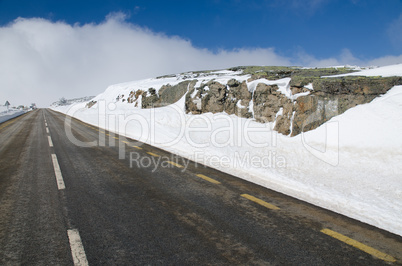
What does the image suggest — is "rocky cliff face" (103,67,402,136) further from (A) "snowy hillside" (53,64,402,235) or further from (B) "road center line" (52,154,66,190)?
(B) "road center line" (52,154,66,190)

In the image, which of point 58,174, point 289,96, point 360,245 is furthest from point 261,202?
point 289,96

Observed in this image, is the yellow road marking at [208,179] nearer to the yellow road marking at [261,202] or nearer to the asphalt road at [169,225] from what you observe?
the asphalt road at [169,225]

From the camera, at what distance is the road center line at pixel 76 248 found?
2.66 m

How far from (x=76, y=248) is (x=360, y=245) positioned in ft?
12.0

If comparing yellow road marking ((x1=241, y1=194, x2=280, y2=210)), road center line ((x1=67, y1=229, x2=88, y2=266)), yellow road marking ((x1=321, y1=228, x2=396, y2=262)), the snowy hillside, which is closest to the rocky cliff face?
the snowy hillside

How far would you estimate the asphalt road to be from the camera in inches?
109

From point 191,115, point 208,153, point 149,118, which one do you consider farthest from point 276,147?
point 149,118

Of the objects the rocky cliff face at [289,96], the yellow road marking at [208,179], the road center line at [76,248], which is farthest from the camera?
the rocky cliff face at [289,96]

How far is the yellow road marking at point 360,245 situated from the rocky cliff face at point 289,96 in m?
7.23

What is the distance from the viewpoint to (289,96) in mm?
11320

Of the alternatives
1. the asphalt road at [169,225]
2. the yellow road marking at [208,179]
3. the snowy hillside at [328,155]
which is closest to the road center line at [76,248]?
the asphalt road at [169,225]

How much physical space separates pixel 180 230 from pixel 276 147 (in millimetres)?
6849

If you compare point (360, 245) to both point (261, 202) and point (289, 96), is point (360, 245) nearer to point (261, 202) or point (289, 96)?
point (261, 202)

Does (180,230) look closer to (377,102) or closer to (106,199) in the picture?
(106,199)
